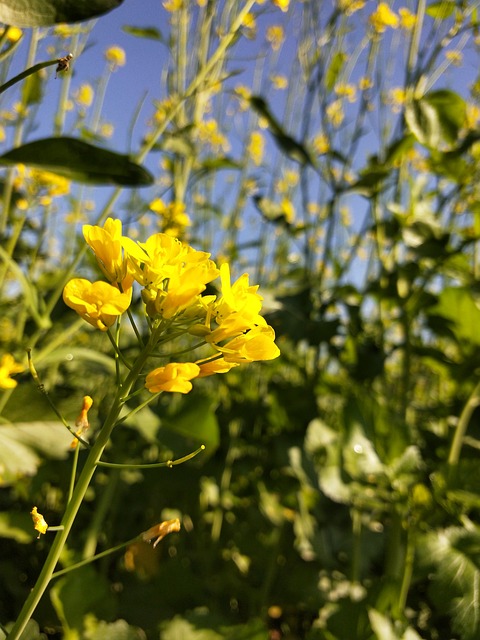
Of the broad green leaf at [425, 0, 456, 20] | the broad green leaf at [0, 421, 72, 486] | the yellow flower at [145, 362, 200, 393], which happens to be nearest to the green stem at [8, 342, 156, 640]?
the yellow flower at [145, 362, 200, 393]

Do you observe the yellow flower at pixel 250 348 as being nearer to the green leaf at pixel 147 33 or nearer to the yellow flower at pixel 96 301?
the yellow flower at pixel 96 301

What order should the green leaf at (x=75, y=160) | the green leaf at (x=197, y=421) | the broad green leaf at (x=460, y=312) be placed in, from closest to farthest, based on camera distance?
the green leaf at (x=75, y=160), the green leaf at (x=197, y=421), the broad green leaf at (x=460, y=312)

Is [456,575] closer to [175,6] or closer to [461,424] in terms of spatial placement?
[461,424]

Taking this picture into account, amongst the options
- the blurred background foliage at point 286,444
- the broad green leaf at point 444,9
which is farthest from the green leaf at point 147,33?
the broad green leaf at point 444,9

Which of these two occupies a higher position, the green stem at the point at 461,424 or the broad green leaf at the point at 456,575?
the green stem at the point at 461,424

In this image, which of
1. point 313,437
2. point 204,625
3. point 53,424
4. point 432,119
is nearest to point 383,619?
point 204,625

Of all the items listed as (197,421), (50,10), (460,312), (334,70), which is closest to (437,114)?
(334,70)

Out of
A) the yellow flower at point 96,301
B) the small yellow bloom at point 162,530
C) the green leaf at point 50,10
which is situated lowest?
the small yellow bloom at point 162,530
